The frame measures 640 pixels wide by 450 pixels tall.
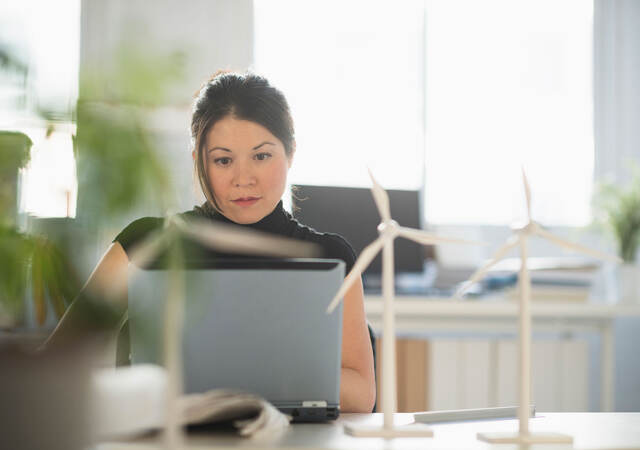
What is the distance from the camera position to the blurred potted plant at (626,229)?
296 centimetres

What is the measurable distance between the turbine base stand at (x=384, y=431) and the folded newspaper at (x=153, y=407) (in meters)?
0.08

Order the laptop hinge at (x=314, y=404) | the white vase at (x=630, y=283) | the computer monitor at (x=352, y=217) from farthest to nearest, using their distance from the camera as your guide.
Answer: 1. the white vase at (x=630, y=283)
2. the computer monitor at (x=352, y=217)
3. the laptop hinge at (x=314, y=404)

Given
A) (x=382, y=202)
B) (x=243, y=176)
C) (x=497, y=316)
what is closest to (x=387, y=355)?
(x=382, y=202)

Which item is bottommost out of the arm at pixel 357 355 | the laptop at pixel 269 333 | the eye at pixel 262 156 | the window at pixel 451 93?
the arm at pixel 357 355

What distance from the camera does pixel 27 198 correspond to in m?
0.39

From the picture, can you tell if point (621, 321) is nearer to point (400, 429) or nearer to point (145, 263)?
point (400, 429)

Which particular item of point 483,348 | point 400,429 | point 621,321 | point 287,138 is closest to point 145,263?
point 400,429

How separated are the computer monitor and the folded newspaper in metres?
1.76

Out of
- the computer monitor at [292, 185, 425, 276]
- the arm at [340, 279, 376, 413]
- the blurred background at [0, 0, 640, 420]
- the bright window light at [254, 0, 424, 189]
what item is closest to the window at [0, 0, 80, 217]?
the arm at [340, 279, 376, 413]

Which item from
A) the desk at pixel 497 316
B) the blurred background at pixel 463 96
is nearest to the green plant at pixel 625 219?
the blurred background at pixel 463 96

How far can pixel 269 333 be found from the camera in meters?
0.80

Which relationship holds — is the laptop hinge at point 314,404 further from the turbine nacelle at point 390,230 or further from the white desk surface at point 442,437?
the turbine nacelle at point 390,230

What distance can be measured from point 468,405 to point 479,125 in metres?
1.53

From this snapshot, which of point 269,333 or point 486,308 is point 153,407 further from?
point 486,308
